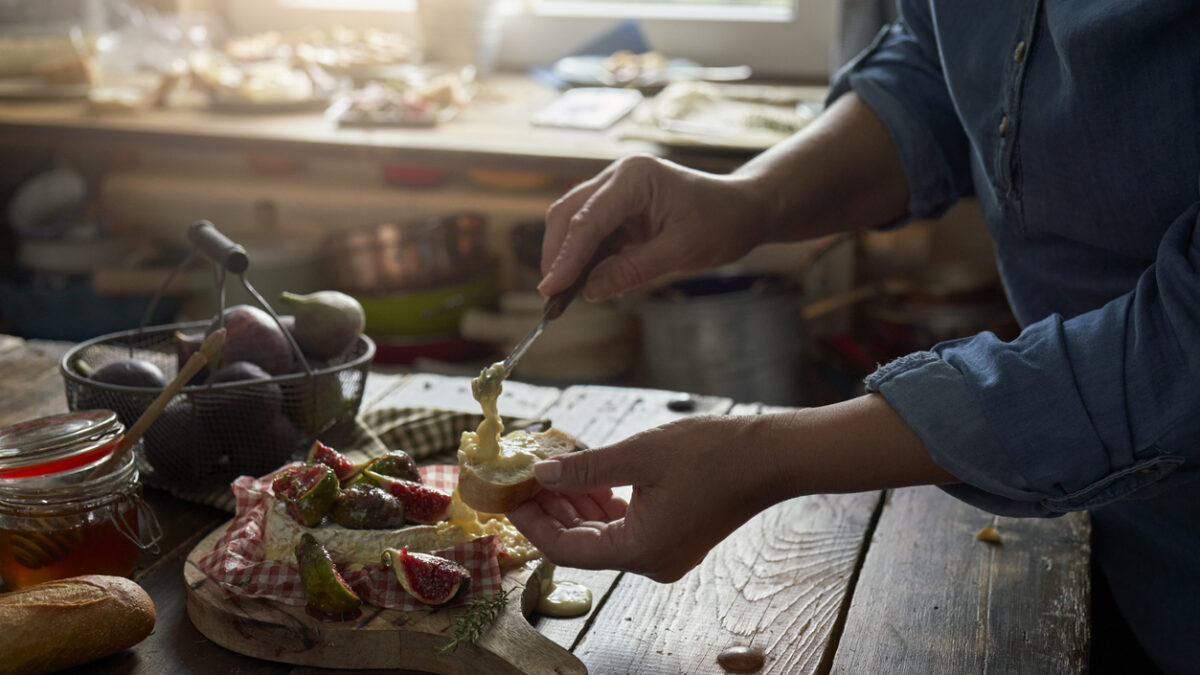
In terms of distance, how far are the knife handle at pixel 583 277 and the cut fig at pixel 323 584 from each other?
1.37 feet

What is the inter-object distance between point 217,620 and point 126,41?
2968 millimetres

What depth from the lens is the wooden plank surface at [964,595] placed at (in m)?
1.06

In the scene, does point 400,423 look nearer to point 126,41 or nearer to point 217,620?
point 217,620

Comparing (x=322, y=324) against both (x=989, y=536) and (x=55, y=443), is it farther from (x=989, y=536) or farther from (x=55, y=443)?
(x=989, y=536)

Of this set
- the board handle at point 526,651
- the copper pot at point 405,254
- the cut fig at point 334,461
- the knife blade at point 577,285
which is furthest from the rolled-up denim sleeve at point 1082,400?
the copper pot at point 405,254

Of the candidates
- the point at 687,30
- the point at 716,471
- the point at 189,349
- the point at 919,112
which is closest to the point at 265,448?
the point at 189,349

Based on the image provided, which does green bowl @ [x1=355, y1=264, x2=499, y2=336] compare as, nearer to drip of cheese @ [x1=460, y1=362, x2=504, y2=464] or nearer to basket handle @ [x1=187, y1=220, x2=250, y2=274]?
basket handle @ [x1=187, y1=220, x2=250, y2=274]

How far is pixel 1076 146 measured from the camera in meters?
1.12

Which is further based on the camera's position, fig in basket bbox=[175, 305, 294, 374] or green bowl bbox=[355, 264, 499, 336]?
green bowl bbox=[355, 264, 499, 336]

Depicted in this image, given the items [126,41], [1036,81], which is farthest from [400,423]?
[126,41]

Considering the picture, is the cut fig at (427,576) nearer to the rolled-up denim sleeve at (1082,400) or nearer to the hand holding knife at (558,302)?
the hand holding knife at (558,302)

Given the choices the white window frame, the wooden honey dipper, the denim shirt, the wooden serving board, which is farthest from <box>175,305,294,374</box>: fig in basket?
the white window frame

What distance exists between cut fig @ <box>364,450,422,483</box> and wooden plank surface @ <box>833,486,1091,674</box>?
504mm

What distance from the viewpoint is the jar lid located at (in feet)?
3.72
